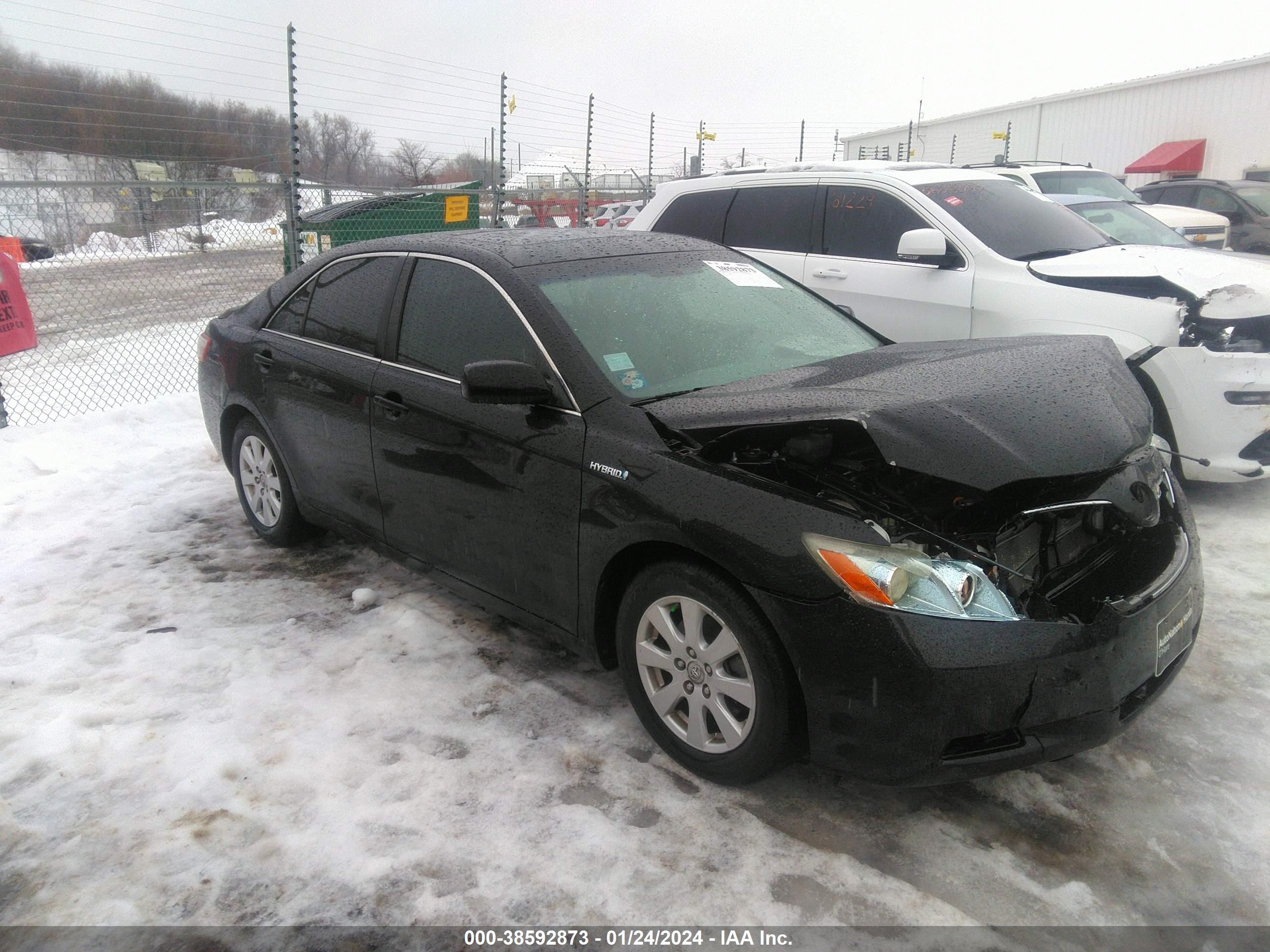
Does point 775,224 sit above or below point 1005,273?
above

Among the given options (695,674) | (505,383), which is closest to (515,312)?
(505,383)

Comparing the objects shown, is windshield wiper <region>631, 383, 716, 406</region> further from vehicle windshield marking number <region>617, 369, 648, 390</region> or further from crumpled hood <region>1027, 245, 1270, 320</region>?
crumpled hood <region>1027, 245, 1270, 320</region>

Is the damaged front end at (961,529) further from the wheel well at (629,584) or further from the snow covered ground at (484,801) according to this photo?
the snow covered ground at (484,801)

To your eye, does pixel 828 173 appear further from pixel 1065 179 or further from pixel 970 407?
pixel 1065 179

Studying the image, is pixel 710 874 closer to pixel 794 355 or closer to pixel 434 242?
pixel 794 355

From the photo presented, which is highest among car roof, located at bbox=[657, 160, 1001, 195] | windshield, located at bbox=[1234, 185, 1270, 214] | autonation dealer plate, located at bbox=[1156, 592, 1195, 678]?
windshield, located at bbox=[1234, 185, 1270, 214]

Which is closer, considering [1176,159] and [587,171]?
[587,171]

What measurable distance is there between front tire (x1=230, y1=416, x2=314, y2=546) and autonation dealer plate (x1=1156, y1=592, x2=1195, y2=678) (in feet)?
12.1

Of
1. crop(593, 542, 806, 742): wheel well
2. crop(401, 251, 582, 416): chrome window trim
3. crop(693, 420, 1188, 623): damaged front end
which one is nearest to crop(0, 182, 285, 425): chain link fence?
crop(401, 251, 582, 416): chrome window trim

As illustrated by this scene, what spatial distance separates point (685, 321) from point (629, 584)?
1.09 metres

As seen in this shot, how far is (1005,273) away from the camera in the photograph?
5477 millimetres

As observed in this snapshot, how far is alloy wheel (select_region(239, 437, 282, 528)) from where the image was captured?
15.4ft

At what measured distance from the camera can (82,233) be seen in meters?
9.73

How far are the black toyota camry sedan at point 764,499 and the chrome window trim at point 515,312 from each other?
0.04 ft
